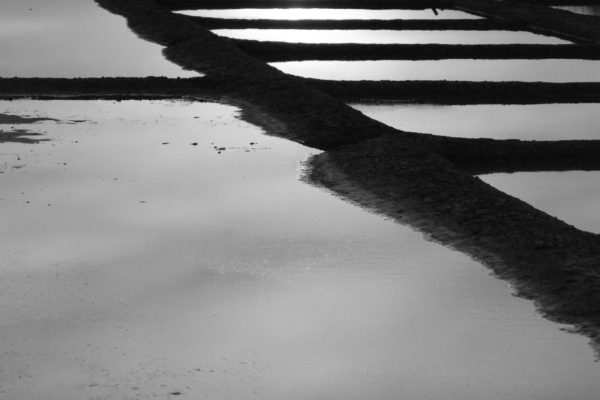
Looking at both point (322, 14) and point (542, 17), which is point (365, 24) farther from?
point (542, 17)

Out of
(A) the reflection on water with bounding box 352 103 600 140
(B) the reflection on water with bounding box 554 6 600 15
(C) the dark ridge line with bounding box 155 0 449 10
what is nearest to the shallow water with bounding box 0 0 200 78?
(C) the dark ridge line with bounding box 155 0 449 10

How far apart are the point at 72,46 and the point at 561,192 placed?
4.83 metres

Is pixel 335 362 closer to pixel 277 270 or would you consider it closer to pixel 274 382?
pixel 274 382

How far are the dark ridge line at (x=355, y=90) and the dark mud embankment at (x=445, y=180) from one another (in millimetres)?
191

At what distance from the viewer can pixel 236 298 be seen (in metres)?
3.60

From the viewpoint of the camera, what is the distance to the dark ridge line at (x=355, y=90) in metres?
7.03

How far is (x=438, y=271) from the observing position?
3.91 meters

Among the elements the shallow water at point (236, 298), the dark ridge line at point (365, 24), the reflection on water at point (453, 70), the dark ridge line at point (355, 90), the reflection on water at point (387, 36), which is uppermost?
the dark ridge line at point (365, 24)

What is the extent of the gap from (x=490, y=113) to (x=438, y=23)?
13.6 feet

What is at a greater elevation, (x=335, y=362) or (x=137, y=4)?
(x=137, y=4)

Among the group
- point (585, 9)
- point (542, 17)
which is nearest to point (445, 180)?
point (542, 17)

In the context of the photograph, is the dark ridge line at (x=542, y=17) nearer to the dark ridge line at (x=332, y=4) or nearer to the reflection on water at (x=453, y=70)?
the dark ridge line at (x=332, y=4)

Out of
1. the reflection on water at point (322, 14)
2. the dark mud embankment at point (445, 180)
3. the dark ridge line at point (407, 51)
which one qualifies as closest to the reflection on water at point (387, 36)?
the dark ridge line at point (407, 51)

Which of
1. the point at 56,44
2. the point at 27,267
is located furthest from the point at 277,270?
the point at 56,44
